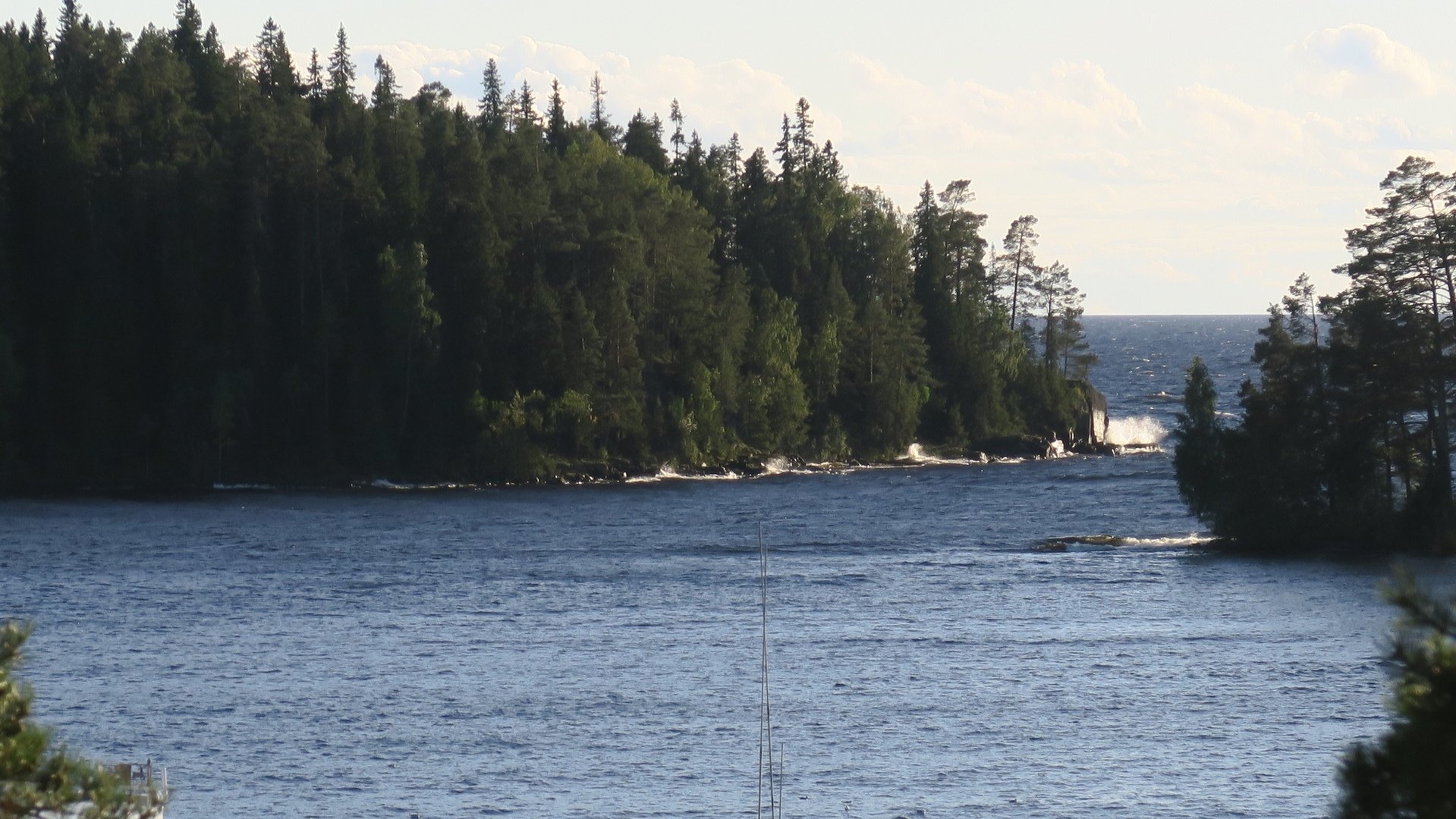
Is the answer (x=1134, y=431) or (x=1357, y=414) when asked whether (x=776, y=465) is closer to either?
(x=1134, y=431)

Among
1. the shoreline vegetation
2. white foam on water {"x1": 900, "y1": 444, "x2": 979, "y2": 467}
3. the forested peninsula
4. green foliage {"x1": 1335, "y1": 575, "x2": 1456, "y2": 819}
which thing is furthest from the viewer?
white foam on water {"x1": 900, "y1": 444, "x2": 979, "y2": 467}

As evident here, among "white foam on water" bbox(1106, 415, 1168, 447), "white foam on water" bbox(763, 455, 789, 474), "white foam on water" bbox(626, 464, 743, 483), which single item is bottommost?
"white foam on water" bbox(626, 464, 743, 483)

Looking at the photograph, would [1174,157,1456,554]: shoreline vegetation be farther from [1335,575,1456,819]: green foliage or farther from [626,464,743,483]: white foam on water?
[1335,575,1456,819]: green foliage

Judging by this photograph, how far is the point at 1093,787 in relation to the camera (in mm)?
29672

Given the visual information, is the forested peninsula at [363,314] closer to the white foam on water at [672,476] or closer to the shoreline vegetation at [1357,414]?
the white foam on water at [672,476]

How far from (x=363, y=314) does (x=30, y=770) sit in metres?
89.2

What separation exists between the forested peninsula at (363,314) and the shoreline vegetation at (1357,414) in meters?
43.0

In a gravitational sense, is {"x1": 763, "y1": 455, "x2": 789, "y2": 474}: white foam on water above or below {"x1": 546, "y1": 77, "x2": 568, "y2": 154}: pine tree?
Answer: below

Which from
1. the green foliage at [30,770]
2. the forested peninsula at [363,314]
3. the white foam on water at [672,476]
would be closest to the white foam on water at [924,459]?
the forested peninsula at [363,314]

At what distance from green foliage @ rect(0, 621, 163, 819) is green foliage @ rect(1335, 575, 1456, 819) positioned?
23.0 feet

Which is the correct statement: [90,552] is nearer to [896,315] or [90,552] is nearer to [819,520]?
[819,520]

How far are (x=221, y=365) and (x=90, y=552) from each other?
3288cm

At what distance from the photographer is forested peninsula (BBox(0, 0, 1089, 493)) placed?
3588 inches

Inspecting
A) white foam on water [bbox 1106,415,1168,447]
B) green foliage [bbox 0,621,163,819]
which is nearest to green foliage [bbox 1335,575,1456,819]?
green foliage [bbox 0,621,163,819]
